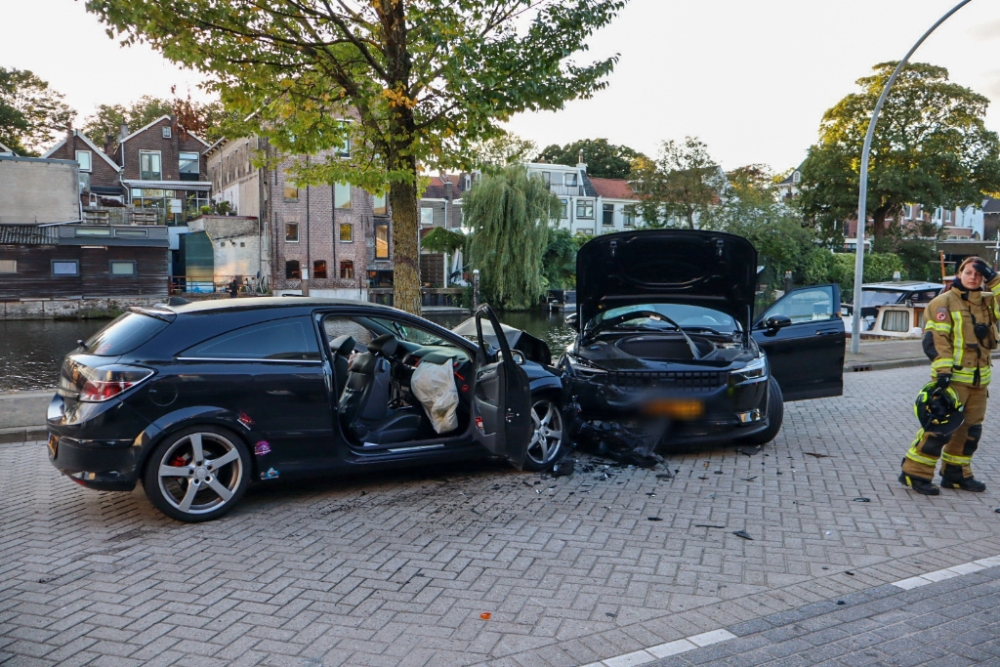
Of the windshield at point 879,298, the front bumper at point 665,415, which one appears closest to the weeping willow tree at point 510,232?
the windshield at point 879,298

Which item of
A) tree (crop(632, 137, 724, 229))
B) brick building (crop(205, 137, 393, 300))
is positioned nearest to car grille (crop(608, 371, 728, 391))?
tree (crop(632, 137, 724, 229))

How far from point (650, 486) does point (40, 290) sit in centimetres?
4293

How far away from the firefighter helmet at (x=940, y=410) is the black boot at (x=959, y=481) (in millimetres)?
455

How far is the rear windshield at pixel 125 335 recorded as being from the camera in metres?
5.46

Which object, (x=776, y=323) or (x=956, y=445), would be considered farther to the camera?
(x=776, y=323)

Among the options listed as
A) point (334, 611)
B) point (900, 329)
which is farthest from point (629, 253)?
point (900, 329)

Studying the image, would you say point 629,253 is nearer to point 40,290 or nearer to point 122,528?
point 122,528

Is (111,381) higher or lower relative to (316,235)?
lower

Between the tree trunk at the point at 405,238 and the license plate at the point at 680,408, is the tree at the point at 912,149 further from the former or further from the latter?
the license plate at the point at 680,408

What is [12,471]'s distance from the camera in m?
7.20

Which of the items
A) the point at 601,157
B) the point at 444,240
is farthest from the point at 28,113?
the point at 601,157

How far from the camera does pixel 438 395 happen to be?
6414mm

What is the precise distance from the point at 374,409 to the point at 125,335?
1.96 meters

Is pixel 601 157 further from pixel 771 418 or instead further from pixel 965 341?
pixel 965 341
